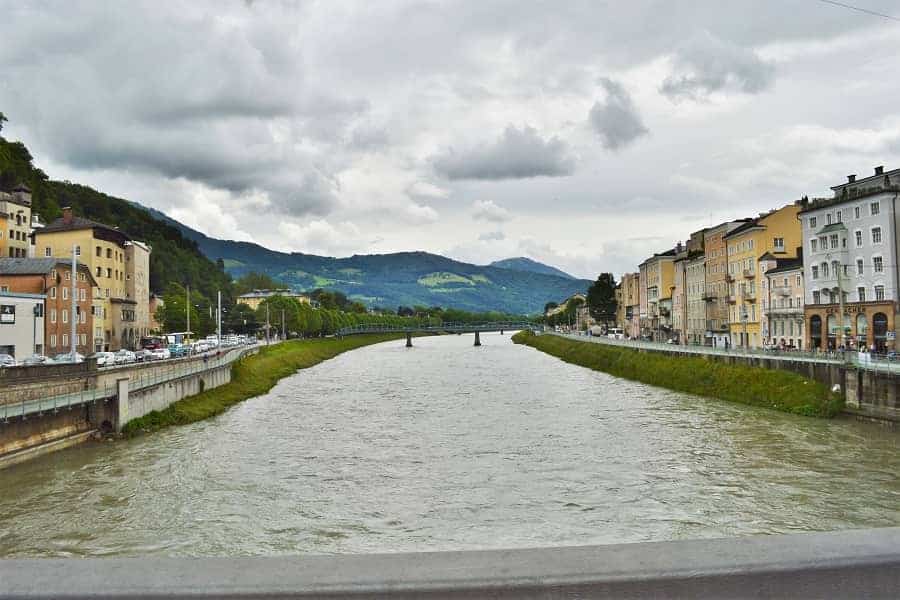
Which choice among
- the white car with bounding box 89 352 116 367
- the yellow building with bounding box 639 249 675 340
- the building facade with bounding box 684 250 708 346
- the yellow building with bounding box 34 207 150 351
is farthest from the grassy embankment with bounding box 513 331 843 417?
the yellow building with bounding box 34 207 150 351

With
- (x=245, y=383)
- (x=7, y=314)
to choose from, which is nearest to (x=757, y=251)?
(x=245, y=383)

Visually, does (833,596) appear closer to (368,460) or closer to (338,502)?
(338,502)

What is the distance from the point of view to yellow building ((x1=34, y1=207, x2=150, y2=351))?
75750 millimetres

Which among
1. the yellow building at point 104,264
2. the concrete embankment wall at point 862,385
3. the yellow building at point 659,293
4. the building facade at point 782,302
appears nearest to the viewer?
the concrete embankment wall at point 862,385

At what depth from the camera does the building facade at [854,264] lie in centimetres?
5097

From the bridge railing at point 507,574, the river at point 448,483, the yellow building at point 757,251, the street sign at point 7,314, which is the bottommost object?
the river at point 448,483

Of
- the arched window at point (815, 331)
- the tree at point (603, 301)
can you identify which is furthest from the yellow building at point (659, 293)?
the arched window at point (815, 331)

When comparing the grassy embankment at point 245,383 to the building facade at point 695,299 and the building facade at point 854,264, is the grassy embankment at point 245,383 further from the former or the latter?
the building facade at point 695,299

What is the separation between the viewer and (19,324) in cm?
5006

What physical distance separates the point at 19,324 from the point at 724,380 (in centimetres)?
5053

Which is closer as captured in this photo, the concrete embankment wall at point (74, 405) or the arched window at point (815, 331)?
the concrete embankment wall at point (74, 405)

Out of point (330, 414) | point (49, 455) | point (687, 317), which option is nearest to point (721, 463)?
point (330, 414)

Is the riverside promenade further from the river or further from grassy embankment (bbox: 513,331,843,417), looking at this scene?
the river

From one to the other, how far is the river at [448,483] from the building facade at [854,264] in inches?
736
